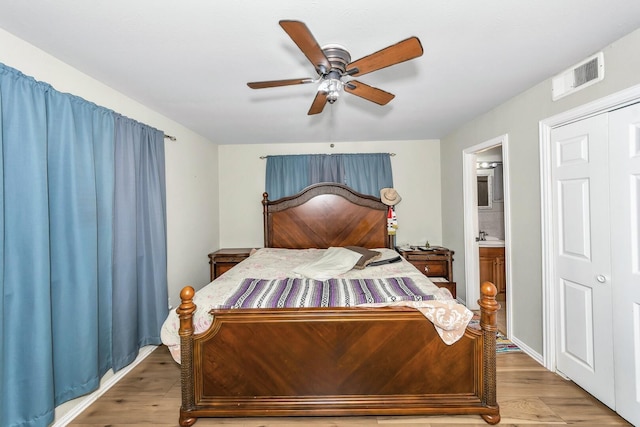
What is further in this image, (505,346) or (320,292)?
(505,346)

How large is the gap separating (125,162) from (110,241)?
26.6 inches

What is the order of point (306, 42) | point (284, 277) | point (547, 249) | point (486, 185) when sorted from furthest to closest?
point (486, 185)
point (284, 277)
point (547, 249)
point (306, 42)

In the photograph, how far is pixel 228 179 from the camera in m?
4.29

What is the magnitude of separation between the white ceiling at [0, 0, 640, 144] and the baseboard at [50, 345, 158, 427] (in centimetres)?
231

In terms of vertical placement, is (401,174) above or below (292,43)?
below

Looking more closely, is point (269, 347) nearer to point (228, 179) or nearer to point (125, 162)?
point (125, 162)

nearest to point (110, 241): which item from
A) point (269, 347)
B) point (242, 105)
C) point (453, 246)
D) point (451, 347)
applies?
point (269, 347)

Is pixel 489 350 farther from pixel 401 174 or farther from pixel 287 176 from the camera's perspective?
pixel 287 176

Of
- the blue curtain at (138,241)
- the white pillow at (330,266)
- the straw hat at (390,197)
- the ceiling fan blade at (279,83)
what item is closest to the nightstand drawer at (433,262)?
the straw hat at (390,197)

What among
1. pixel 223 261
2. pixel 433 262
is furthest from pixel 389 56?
pixel 223 261

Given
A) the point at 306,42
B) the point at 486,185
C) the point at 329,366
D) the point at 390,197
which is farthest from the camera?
the point at 486,185

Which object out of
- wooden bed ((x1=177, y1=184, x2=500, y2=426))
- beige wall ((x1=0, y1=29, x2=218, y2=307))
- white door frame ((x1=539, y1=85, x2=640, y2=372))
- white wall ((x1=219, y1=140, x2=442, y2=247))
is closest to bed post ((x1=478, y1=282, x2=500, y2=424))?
wooden bed ((x1=177, y1=184, x2=500, y2=426))

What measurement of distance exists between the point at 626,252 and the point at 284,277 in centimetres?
243

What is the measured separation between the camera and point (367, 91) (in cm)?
174
